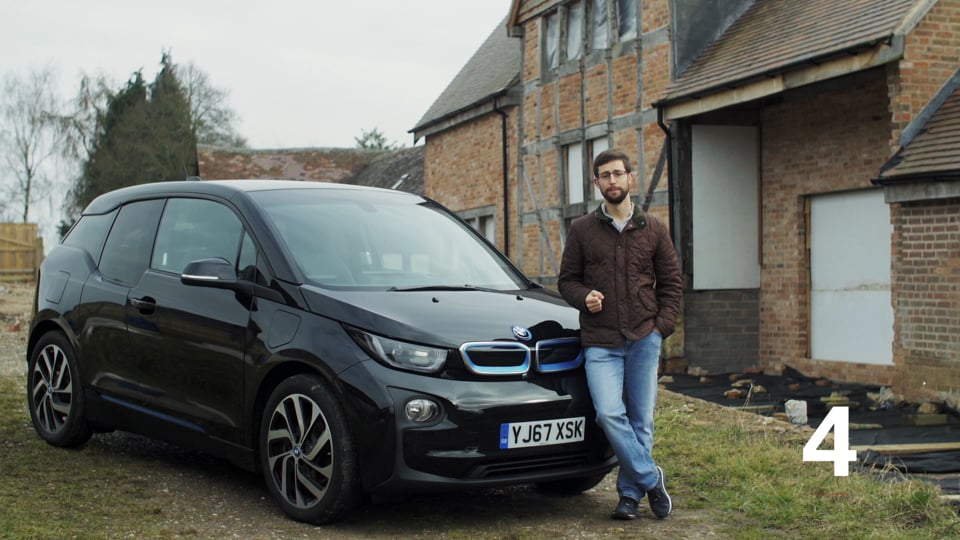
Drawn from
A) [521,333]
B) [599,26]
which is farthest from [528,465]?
[599,26]

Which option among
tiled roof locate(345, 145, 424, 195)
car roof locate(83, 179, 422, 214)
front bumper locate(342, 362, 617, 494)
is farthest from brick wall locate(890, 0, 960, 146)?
tiled roof locate(345, 145, 424, 195)

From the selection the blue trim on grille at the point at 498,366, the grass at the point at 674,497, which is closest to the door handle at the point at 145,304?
the grass at the point at 674,497

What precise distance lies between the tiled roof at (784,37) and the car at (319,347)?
Answer: 7.50 metres

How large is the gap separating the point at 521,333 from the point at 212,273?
1.74m

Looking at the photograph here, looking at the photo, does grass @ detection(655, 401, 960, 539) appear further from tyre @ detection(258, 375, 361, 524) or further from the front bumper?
tyre @ detection(258, 375, 361, 524)

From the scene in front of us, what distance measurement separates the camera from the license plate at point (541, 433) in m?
5.30

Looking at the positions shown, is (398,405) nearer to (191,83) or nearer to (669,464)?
(669,464)

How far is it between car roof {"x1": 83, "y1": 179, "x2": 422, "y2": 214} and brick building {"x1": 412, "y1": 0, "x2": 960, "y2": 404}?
7.22 metres

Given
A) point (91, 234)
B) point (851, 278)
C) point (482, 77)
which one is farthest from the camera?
point (482, 77)

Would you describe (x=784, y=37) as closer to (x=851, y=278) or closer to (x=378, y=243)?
(x=851, y=278)

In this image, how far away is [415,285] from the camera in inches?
236

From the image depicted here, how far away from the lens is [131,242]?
23.3ft

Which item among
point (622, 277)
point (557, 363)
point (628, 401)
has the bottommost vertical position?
point (628, 401)

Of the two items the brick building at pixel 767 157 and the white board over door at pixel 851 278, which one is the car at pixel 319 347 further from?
the white board over door at pixel 851 278
